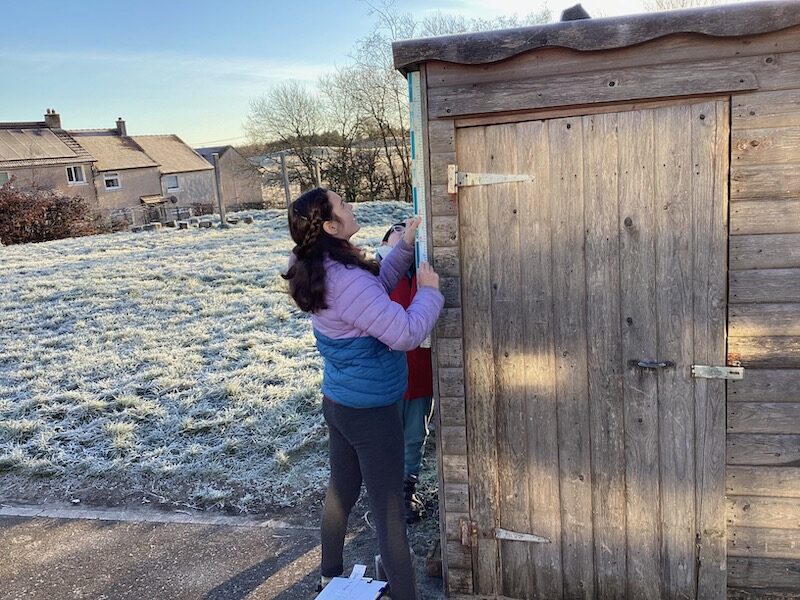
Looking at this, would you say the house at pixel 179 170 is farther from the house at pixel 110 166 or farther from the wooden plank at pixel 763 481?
the wooden plank at pixel 763 481

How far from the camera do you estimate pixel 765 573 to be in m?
2.90

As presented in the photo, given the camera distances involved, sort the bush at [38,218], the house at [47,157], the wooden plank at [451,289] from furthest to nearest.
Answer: the house at [47,157] < the bush at [38,218] < the wooden plank at [451,289]

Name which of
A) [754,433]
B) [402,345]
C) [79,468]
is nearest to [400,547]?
[402,345]

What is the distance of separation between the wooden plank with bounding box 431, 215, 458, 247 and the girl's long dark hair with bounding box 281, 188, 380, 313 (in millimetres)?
384

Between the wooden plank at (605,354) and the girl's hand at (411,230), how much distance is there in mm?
723

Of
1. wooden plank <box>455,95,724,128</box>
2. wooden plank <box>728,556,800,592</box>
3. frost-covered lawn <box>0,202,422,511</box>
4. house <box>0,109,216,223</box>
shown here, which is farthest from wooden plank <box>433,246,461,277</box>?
house <box>0,109,216,223</box>

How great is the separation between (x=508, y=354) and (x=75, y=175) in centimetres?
4030

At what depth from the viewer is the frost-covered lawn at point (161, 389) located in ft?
15.7

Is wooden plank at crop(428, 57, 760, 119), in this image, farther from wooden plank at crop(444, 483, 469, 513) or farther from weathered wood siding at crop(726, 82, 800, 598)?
wooden plank at crop(444, 483, 469, 513)

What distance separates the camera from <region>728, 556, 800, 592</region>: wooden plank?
288 centimetres

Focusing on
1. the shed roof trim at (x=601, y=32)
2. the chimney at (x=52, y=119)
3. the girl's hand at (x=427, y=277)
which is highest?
the chimney at (x=52, y=119)

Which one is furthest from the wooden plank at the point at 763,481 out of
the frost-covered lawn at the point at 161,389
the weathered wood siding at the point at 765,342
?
the frost-covered lawn at the point at 161,389

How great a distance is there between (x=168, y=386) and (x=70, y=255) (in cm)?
930

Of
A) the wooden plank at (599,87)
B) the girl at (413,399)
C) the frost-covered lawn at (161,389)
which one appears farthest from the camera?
Answer: the frost-covered lawn at (161,389)
